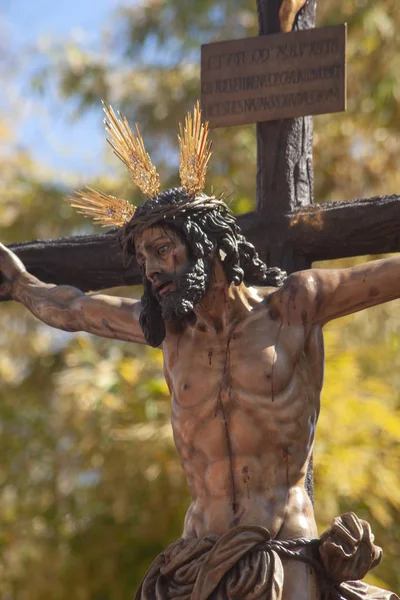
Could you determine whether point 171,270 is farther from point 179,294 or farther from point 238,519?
point 238,519

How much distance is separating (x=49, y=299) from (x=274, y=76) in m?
1.18

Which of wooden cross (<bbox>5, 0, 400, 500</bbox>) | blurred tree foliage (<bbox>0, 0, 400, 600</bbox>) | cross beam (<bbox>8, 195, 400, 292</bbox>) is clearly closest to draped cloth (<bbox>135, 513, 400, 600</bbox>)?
wooden cross (<bbox>5, 0, 400, 500</bbox>)

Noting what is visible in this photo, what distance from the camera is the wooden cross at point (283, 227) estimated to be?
5.61 metres

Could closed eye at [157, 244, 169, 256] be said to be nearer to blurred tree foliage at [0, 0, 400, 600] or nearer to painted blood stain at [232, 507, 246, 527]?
painted blood stain at [232, 507, 246, 527]

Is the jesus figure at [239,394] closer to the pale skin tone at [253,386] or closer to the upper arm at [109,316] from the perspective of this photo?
the pale skin tone at [253,386]

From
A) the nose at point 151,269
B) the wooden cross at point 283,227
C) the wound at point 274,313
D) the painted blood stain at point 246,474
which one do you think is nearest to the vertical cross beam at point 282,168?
the wooden cross at point 283,227

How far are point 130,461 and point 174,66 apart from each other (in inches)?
160

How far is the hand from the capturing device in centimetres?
592

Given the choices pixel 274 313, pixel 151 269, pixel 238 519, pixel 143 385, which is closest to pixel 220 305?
pixel 274 313

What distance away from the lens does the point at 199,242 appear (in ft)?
16.5

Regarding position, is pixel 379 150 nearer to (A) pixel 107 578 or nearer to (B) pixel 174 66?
(B) pixel 174 66

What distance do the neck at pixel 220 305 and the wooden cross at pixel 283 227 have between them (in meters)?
0.61

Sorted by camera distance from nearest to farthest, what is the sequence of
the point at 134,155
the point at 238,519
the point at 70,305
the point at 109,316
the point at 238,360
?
the point at 238,519
the point at 238,360
the point at 134,155
the point at 109,316
the point at 70,305

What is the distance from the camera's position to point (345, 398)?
1055 cm
